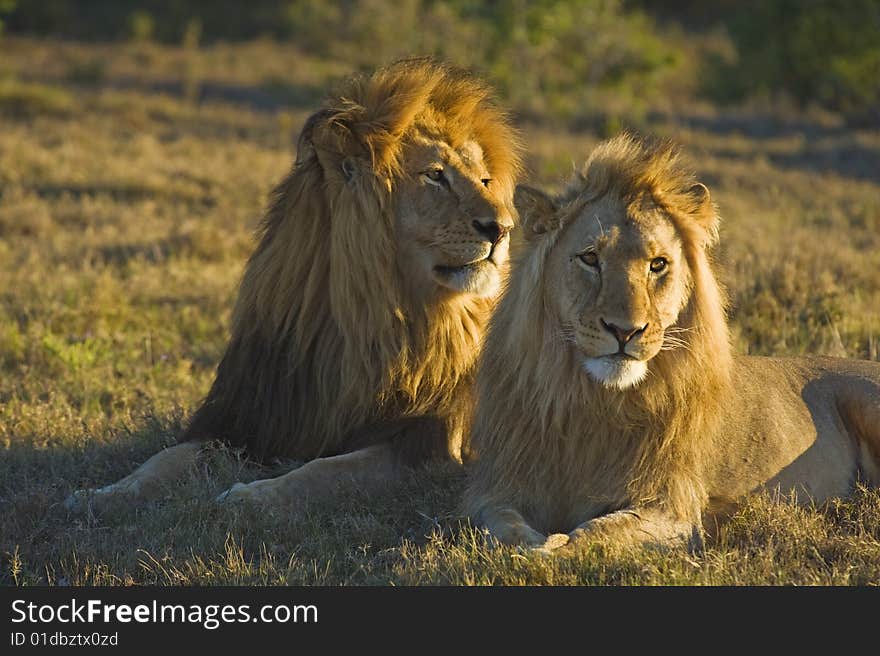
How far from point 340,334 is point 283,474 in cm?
60

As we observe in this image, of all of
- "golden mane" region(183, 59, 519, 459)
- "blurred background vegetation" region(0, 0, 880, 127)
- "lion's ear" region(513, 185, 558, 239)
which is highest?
"blurred background vegetation" region(0, 0, 880, 127)

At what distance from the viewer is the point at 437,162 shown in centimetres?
518

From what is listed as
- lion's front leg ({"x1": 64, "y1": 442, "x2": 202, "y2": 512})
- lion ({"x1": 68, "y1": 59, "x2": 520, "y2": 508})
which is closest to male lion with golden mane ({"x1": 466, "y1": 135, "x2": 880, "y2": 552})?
lion ({"x1": 68, "y1": 59, "x2": 520, "y2": 508})

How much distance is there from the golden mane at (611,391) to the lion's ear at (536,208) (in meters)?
0.03

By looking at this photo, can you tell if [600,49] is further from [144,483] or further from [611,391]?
[611,391]

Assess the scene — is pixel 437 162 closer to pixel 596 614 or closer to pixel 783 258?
pixel 596 614

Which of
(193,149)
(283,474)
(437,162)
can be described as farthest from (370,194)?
(193,149)

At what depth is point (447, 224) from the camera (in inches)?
199

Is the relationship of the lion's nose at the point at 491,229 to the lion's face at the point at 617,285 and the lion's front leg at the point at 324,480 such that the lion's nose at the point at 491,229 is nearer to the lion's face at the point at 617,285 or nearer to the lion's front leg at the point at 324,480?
the lion's face at the point at 617,285

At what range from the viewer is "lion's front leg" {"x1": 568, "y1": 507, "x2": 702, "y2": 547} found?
164 inches

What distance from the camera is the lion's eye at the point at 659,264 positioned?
4145 mm

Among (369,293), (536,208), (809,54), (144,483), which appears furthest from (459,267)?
(809,54)

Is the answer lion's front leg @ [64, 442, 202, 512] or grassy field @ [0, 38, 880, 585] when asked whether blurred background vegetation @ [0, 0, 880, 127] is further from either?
lion's front leg @ [64, 442, 202, 512]

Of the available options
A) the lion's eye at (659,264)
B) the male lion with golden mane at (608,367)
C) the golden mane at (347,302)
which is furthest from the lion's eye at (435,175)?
the lion's eye at (659,264)
